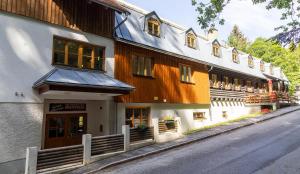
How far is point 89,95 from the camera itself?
1435cm

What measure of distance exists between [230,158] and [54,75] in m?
9.20

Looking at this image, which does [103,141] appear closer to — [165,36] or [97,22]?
[97,22]

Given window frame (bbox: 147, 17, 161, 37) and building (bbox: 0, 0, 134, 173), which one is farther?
window frame (bbox: 147, 17, 161, 37)

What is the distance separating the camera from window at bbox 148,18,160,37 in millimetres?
19839

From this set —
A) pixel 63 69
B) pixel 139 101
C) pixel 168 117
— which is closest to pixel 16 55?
pixel 63 69

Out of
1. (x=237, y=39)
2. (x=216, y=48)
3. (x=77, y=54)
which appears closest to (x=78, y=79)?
(x=77, y=54)

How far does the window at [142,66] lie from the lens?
695 inches

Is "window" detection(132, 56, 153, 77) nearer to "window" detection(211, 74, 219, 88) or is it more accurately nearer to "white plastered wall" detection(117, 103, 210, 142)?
"white plastered wall" detection(117, 103, 210, 142)

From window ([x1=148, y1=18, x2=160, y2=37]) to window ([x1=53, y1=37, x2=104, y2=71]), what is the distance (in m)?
5.44

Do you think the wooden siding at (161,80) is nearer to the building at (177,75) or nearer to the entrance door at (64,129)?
the building at (177,75)

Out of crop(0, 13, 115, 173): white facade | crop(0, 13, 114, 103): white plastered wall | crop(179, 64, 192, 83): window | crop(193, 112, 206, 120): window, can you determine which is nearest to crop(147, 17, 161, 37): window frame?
crop(179, 64, 192, 83): window

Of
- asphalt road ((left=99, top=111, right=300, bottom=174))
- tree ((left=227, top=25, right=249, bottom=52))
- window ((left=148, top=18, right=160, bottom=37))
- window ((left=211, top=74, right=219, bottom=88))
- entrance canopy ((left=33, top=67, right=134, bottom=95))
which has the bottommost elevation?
asphalt road ((left=99, top=111, right=300, bottom=174))

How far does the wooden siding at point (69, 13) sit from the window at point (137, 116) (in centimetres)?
507

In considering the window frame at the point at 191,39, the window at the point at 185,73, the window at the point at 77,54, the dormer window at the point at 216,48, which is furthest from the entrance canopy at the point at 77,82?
the dormer window at the point at 216,48
